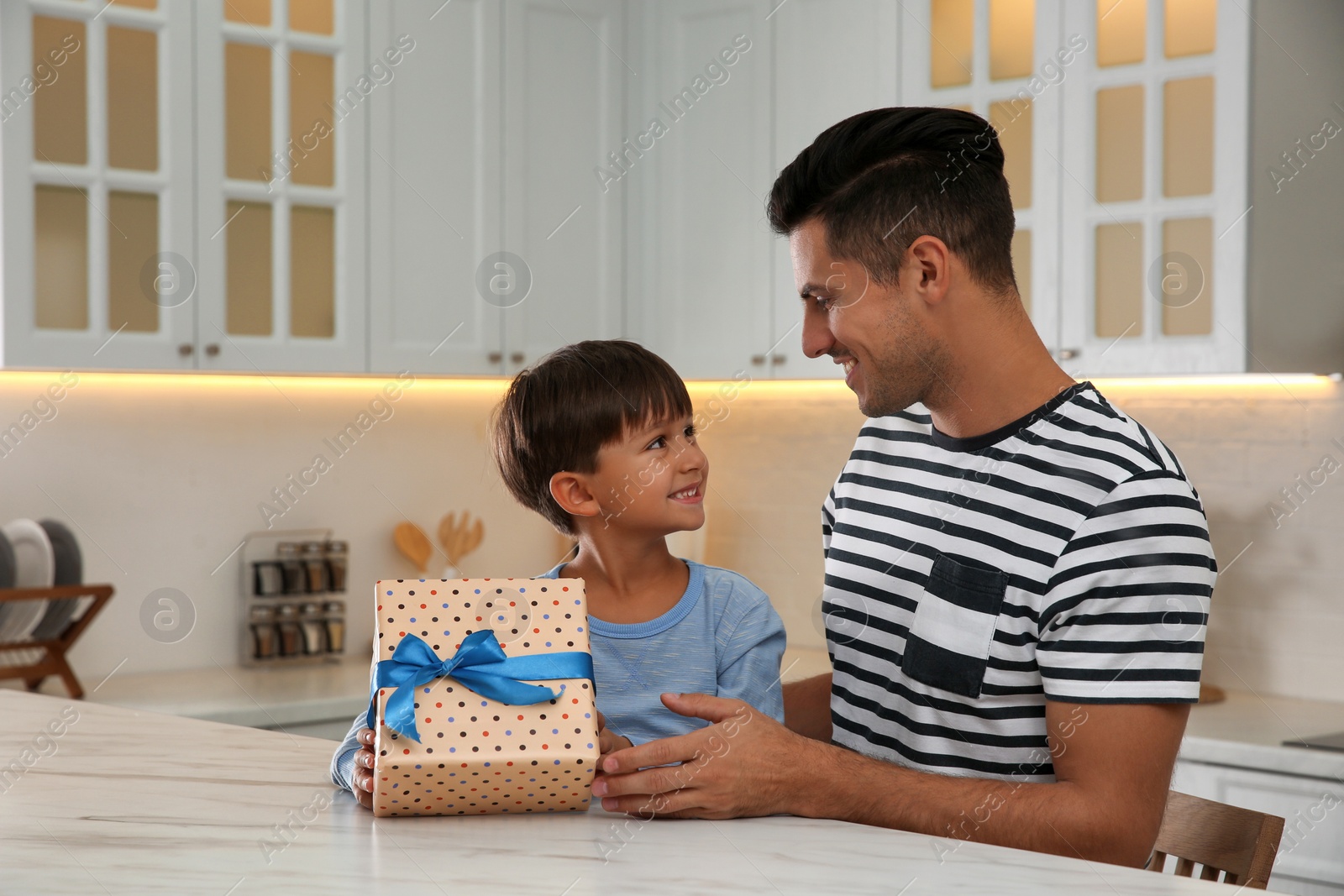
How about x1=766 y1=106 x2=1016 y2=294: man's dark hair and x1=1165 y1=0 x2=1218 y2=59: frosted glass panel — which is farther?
x1=1165 y1=0 x2=1218 y2=59: frosted glass panel

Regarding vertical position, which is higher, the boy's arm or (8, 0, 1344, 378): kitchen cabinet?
(8, 0, 1344, 378): kitchen cabinet

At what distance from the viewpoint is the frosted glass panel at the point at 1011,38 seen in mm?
2617

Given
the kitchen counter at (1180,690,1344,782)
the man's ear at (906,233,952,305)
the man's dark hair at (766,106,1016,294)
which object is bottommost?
the kitchen counter at (1180,690,1344,782)

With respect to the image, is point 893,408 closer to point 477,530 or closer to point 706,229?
point 706,229

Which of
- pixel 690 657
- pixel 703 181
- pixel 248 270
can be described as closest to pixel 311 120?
pixel 248 270

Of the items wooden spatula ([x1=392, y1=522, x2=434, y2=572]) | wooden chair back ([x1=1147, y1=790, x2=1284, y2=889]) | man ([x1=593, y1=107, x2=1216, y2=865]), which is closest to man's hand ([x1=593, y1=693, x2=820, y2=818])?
man ([x1=593, y1=107, x2=1216, y2=865])

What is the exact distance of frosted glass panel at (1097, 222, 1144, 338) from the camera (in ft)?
8.09

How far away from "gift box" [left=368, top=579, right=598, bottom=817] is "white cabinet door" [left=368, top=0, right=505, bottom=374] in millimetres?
2037

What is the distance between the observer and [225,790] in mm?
949

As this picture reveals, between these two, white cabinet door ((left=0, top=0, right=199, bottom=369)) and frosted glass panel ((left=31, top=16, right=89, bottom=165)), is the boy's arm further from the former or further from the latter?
frosted glass panel ((left=31, top=16, right=89, bottom=165))

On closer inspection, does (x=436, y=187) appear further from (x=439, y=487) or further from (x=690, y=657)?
(x=690, y=657)

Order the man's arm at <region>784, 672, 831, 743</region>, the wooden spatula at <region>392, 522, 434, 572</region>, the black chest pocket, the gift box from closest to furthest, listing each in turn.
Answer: the gift box < the black chest pocket < the man's arm at <region>784, 672, 831, 743</region> < the wooden spatula at <region>392, 522, 434, 572</region>

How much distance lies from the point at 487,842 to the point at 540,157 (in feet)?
8.12

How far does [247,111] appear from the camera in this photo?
2.68 m
